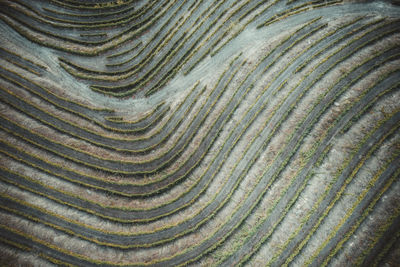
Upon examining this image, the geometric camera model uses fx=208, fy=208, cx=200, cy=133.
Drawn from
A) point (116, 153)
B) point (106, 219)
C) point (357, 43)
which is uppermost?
point (357, 43)

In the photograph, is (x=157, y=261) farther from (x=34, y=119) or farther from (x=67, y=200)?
(x=34, y=119)

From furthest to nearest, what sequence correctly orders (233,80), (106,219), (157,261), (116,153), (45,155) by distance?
(233,80)
(116,153)
(45,155)
(106,219)
(157,261)

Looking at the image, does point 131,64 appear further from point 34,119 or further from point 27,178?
point 27,178

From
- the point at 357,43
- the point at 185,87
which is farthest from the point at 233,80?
the point at 357,43

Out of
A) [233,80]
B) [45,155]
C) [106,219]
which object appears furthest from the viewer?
[233,80]

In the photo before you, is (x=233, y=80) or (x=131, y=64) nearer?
(x=233, y=80)

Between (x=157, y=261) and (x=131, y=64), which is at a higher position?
(x=131, y=64)

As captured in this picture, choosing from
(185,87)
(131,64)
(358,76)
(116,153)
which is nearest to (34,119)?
(116,153)
